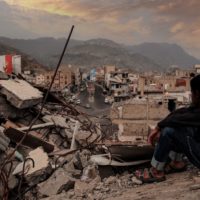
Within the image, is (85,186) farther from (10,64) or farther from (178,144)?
(10,64)

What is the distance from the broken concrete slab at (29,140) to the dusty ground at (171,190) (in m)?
2.72

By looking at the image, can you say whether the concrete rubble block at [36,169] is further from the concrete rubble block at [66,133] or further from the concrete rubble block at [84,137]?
the concrete rubble block at [66,133]

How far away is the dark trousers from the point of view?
16.3 ft

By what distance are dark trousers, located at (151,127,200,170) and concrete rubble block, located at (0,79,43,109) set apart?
4016 mm

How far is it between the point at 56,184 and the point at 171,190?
162cm

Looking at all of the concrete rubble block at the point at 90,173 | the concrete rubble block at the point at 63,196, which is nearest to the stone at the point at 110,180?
the concrete rubble block at the point at 90,173

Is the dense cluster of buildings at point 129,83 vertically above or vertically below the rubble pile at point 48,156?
above

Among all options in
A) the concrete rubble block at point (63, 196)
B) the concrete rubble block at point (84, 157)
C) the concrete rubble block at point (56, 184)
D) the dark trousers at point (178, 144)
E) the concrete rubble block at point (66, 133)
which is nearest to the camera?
the dark trousers at point (178, 144)

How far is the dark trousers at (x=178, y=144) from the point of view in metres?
4.97

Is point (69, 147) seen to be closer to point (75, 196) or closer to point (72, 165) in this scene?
point (72, 165)

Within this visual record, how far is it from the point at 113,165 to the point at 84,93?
6531 centimetres

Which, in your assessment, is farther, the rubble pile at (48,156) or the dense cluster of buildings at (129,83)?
the dense cluster of buildings at (129,83)

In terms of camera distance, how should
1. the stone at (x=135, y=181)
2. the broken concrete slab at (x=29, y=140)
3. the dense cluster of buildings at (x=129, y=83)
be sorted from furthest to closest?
the dense cluster of buildings at (x=129, y=83)
the broken concrete slab at (x=29, y=140)
the stone at (x=135, y=181)

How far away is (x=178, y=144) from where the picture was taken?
5.09 meters
